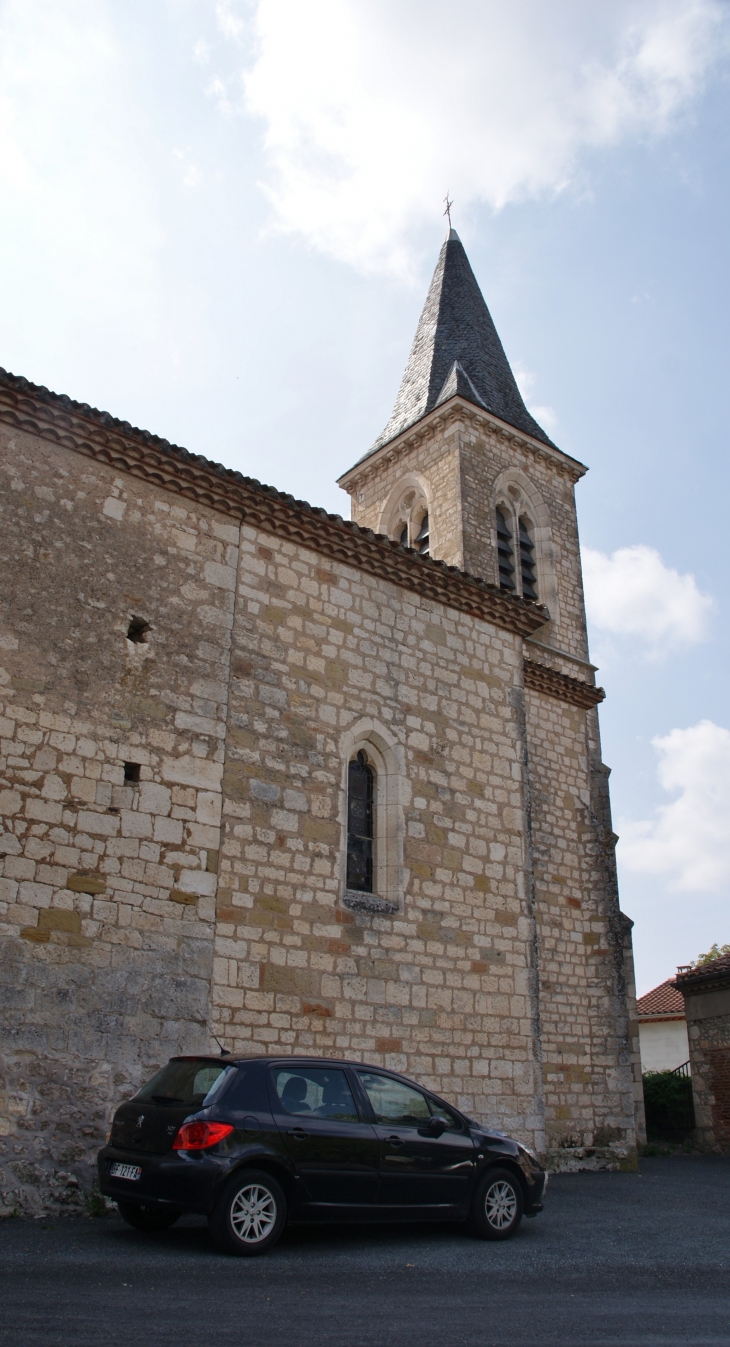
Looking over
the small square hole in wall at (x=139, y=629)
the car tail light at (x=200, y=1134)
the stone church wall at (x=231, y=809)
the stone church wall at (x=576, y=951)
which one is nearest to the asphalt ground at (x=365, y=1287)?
the car tail light at (x=200, y=1134)

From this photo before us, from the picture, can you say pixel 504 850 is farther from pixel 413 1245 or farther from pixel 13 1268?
pixel 13 1268

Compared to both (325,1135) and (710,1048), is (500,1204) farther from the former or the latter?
(710,1048)

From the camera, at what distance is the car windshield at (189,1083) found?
5.80m

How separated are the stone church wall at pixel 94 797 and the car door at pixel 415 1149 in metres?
2.02

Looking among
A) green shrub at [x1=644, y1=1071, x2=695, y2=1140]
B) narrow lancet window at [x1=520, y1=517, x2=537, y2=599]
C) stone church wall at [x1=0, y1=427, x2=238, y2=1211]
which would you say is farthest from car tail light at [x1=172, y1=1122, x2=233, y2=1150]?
green shrub at [x1=644, y1=1071, x2=695, y2=1140]

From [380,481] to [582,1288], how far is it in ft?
52.9

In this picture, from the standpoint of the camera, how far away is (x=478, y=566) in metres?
16.8

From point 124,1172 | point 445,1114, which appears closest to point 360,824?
point 445,1114

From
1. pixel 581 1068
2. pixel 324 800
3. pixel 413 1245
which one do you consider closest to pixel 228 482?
pixel 324 800

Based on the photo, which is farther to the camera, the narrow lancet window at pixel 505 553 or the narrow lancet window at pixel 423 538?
the narrow lancet window at pixel 423 538

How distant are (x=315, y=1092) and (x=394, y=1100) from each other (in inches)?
26.4

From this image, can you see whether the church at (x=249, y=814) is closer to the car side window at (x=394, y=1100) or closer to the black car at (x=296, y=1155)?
the black car at (x=296, y=1155)

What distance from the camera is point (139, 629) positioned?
870 centimetres

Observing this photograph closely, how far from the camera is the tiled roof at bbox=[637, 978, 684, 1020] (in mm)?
26562
